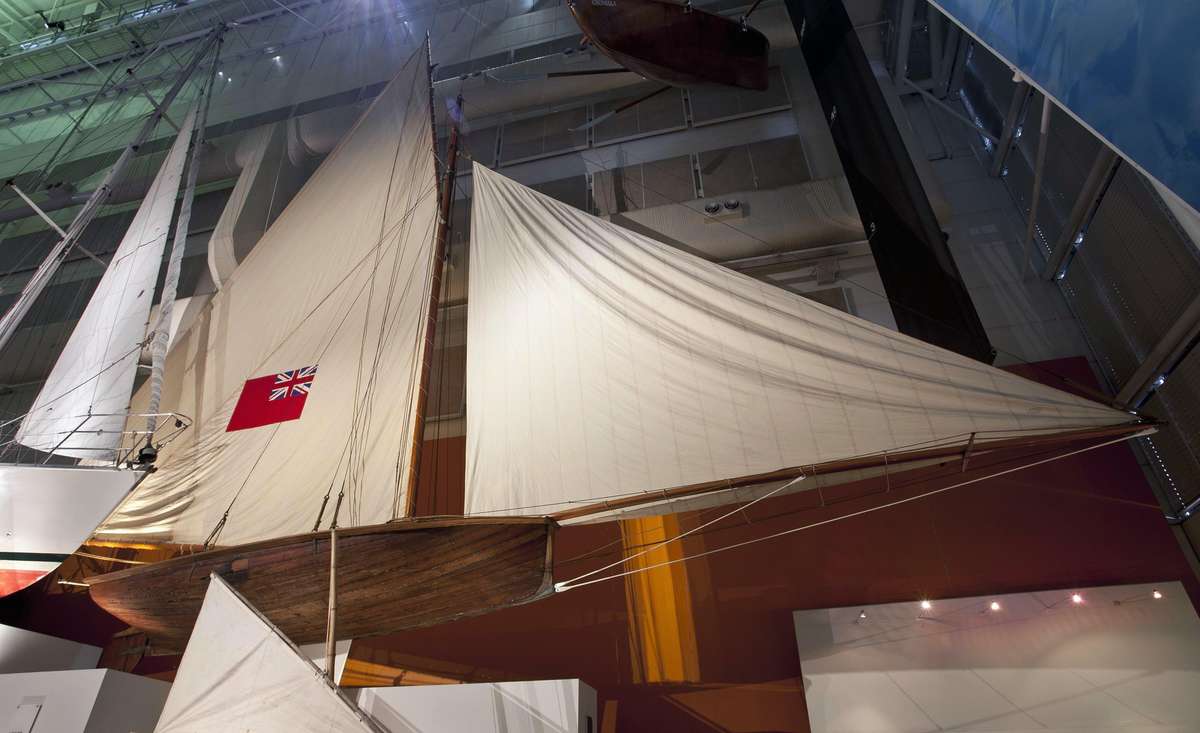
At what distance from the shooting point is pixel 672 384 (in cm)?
356

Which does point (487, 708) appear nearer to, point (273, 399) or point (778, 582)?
point (778, 582)

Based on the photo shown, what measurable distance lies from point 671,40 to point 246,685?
19.0 ft

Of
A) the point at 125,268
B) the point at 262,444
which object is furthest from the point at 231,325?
the point at 262,444

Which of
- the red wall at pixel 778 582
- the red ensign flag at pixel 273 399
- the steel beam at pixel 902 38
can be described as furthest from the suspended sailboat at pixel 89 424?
the steel beam at pixel 902 38

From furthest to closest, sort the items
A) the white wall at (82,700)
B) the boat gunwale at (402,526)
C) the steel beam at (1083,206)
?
1. the steel beam at (1083,206)
2. the white wall at (82,700)
3. the boat gunwale at (402,526)

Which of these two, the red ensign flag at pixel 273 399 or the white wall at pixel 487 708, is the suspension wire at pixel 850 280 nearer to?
the white wall at pixel 487 708

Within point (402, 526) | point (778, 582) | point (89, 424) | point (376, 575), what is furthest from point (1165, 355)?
point (89, 424)

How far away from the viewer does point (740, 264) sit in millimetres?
5992

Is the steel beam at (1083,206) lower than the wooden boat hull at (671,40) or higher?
lower

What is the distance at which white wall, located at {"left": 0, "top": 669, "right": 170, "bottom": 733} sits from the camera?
3.26m

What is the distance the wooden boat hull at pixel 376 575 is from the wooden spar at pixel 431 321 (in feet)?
1.38

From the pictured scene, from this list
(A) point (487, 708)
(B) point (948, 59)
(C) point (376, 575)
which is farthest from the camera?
(B) point (948, 59)

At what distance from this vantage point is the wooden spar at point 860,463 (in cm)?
283

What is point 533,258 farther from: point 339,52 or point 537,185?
point 339,52
